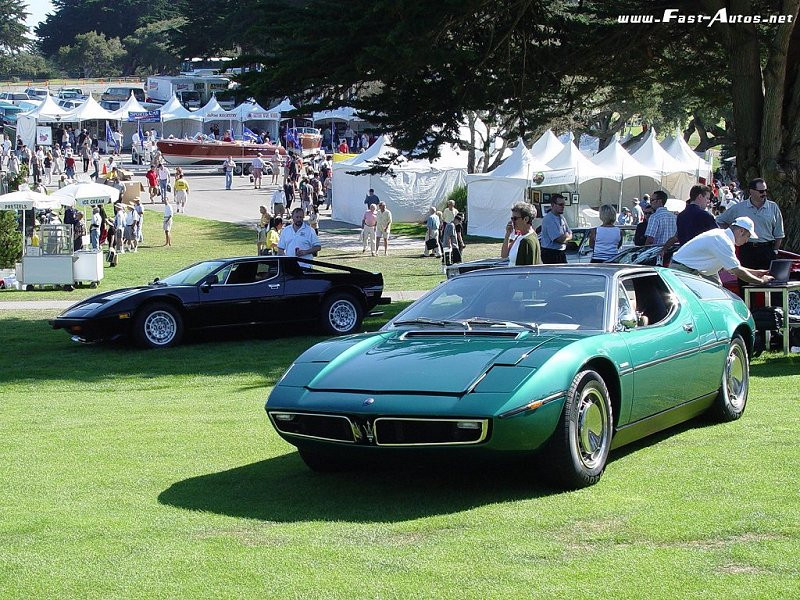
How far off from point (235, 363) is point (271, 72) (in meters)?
4.54

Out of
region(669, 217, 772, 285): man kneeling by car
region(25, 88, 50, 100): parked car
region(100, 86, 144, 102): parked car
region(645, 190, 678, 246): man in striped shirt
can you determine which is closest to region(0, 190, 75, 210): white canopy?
region(645, 190, 678, 246): man in striped shirt

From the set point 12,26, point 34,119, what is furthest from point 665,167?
point 12,26

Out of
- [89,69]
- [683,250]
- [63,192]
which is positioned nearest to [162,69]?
[89,69]

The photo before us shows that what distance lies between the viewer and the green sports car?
5898 mm

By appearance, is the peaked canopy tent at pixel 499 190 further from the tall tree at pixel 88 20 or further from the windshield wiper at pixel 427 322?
the tall tree at pixel 88 20

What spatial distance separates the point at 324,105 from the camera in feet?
56.9

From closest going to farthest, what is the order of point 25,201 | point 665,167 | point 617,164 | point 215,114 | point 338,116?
point 25,201
point 617,164
point 665,167
point 338,116
point 215,114

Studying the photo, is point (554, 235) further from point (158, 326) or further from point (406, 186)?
point (406, 186)

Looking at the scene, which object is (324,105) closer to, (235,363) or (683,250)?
(235,363)

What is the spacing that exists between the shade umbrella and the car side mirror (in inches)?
1038

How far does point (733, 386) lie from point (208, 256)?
1176 inches

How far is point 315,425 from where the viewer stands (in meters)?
6.23

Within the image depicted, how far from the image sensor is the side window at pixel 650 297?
7570 millimetres

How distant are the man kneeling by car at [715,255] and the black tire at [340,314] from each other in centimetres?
727
